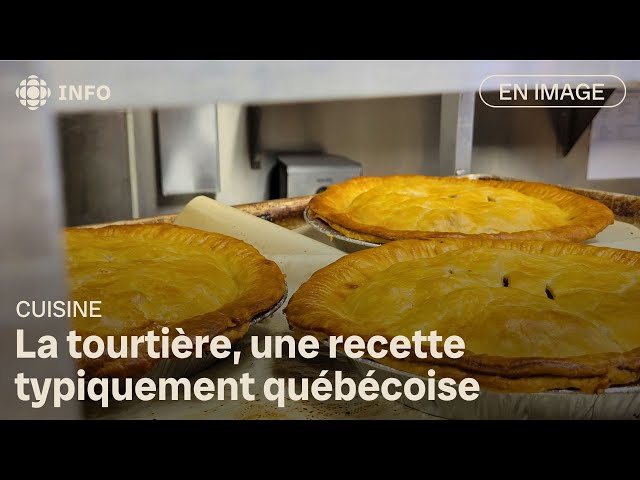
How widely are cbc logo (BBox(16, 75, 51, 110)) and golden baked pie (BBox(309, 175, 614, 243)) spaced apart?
1.17 m

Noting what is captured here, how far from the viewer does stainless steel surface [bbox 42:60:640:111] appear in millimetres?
647

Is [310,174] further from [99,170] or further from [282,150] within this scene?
[99,170]

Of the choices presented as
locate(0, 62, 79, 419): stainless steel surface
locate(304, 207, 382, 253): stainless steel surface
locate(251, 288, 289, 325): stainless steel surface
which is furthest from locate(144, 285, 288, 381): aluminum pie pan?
locate(304, 207, 382, 253): stainless steel surface

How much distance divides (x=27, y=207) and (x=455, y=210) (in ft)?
4.76

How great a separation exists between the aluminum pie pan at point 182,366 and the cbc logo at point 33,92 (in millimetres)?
509

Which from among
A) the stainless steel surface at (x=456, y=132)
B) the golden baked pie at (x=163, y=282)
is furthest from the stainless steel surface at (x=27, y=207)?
the stainless steel surface at (x=456, y=132)

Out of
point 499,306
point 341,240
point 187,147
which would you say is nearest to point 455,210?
point 341,240

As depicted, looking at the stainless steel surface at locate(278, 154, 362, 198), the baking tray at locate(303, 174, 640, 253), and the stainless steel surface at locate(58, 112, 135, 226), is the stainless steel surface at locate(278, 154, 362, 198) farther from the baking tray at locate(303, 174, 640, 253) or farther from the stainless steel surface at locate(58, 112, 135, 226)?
the baking tray at locate(303, 174, 640, 253)

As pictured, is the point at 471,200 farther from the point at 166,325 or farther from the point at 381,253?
the point at 166,325

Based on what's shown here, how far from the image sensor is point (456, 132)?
2.36m

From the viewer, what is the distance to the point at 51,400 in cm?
81

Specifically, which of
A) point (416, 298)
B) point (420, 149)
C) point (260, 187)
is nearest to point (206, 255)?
point (416, 298)

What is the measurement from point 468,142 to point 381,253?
1.02m

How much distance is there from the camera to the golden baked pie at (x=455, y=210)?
5.85 ft
